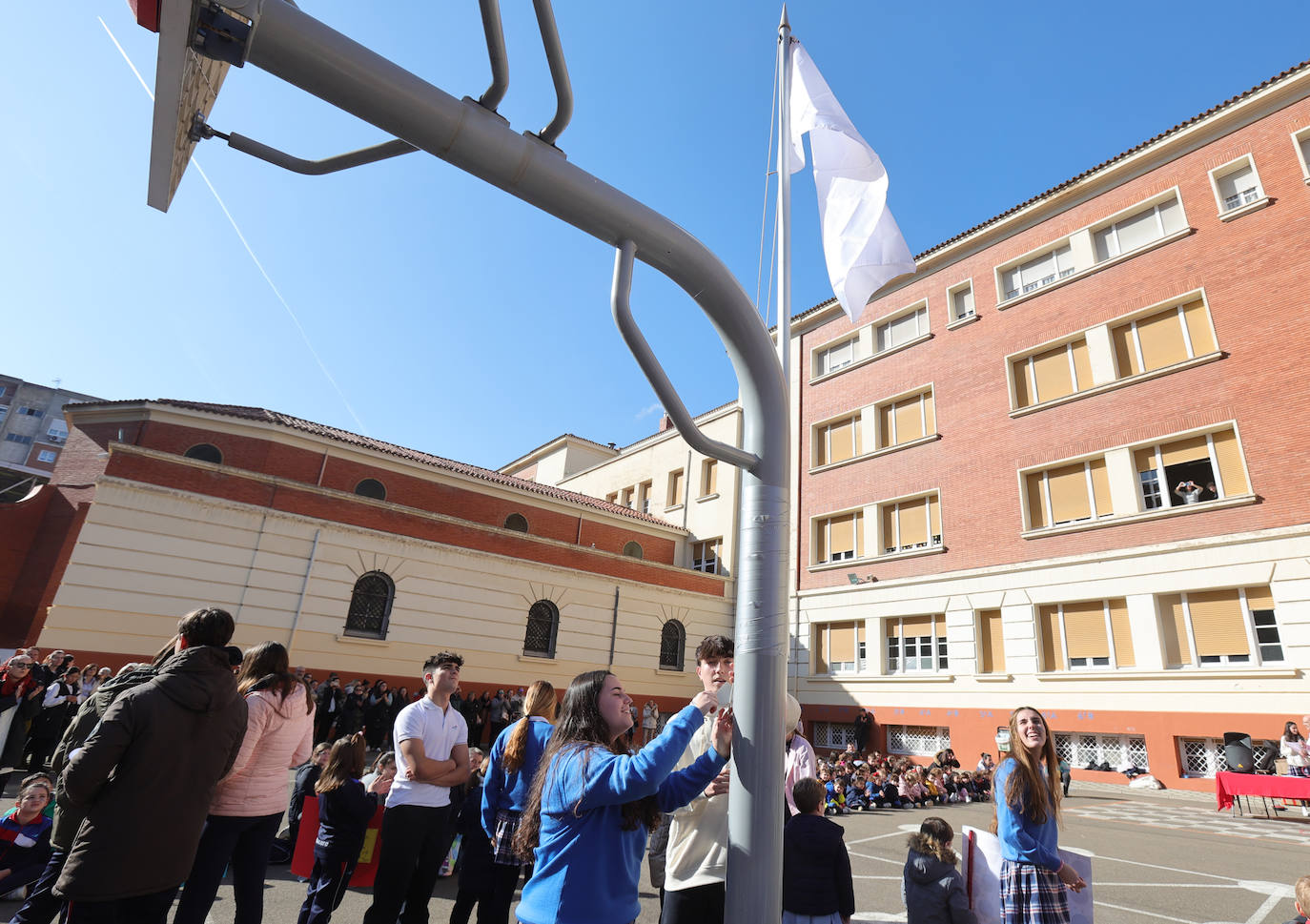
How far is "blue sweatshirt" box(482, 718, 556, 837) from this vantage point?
Answer: 3.72 m

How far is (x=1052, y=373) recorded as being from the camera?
19.5m

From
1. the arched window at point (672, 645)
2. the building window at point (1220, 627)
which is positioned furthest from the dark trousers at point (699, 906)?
the arched window at point (672, 645)

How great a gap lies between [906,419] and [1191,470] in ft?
27.3

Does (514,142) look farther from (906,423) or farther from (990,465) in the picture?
(906,423)

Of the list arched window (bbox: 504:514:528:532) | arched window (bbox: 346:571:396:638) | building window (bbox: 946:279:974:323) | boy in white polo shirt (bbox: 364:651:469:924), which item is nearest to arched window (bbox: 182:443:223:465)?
arched window (bbox: 346:571:396:638)

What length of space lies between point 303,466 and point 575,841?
67.2 ft

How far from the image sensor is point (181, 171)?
1.81 metres

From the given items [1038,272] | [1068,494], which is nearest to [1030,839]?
[1068,494]

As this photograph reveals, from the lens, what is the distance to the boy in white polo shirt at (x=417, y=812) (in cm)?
419

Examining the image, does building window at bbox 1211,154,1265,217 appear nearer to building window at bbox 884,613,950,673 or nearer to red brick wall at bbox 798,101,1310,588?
red brick wall at bbox 798,101,1310,588

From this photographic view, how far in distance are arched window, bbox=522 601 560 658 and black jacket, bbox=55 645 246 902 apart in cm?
1977

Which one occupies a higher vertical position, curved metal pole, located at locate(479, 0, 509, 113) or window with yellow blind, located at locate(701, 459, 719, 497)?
window with yellow blind, located at locate(701, 459, 719, 497)

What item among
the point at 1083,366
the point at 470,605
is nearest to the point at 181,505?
the point at 470,605

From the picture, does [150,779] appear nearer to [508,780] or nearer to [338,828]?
[508,780]
